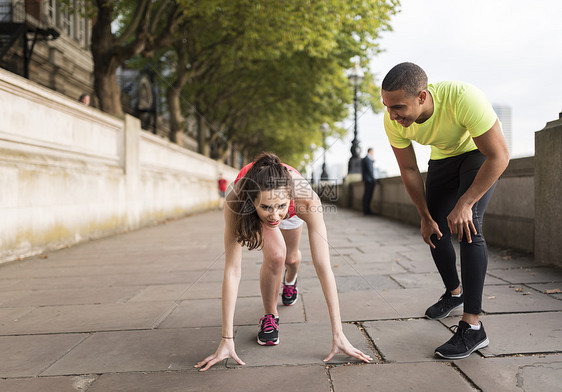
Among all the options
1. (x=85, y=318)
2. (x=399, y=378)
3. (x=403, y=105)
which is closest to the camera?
(x=399, y=378)

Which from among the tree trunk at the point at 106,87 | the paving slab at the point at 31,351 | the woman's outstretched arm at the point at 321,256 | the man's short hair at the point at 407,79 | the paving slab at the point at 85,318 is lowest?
the paving slab at the point at 31,351

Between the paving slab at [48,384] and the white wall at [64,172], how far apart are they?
3.73 m

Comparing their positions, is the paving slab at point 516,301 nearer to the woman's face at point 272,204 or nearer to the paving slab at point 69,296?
the woman's face at point 272,204

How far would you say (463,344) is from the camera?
234 centimetres

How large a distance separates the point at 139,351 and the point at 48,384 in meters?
0.51

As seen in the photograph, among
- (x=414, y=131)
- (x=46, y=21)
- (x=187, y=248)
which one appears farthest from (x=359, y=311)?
(x=46, y=21)

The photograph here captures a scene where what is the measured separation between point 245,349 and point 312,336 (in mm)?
427

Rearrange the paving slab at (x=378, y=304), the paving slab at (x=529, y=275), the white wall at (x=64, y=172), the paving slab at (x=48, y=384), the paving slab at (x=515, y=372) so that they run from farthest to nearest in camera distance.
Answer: the white wall at (x=64, y=172) → the paving slab at (x=529, y=275) → the paving slab at (x=378, y=304) → the paving slab at (x=48, y=384) → the paving slab at (x=515, y=372)

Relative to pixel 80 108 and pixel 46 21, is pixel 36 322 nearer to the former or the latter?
pixel 80 108

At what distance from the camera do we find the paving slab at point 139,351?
2316 millimetres

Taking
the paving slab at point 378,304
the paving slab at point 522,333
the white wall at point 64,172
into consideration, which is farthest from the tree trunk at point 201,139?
the paving slab at point 522,333

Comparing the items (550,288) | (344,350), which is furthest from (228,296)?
(550,288)

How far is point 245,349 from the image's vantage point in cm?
255

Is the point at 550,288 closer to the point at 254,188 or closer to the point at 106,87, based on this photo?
the point at 254,188
